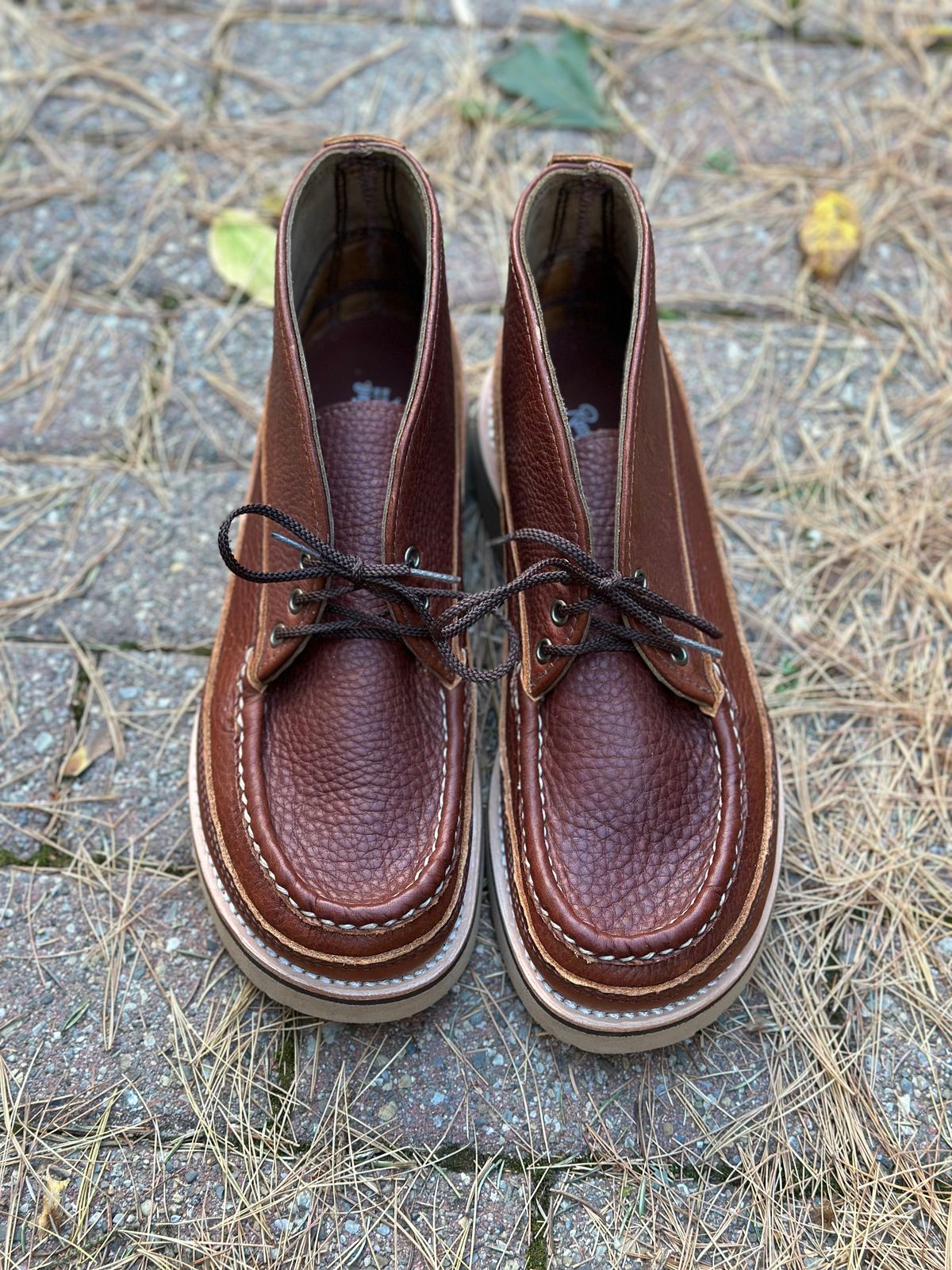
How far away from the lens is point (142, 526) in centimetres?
223

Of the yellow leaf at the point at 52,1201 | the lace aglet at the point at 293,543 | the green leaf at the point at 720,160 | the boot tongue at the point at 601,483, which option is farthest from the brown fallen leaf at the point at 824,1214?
the green leaf at the point at 720,160

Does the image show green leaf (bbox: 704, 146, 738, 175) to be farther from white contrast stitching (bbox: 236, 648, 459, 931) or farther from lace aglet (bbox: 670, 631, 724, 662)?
white contrast stitching (bbox: 236, 648, 459, 931)

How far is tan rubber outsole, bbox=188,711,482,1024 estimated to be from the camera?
163 cm

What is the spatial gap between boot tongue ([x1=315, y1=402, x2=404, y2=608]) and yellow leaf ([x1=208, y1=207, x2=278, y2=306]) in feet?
2.82

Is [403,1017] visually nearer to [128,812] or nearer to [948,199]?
[128,812]

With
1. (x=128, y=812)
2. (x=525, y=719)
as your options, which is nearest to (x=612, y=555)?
(x=525, y=719)

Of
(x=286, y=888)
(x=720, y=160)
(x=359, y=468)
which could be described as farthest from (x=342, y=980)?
(x=720, y=160)

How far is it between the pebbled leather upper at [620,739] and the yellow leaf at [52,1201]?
2.91ft

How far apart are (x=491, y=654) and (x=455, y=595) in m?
0.38

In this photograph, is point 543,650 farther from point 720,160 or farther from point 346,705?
point 720,160

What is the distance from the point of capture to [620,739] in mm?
1660

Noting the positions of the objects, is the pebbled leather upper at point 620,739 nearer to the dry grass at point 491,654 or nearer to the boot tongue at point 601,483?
the boot tongue at point 601,483

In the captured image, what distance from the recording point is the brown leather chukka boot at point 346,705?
161 cm

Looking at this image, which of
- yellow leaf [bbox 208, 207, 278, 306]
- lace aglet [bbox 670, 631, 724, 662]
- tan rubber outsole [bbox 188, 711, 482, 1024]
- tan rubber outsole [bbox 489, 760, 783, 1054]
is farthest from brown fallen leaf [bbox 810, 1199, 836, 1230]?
yellow leaf [bbox 208, 207, 278, 306]
